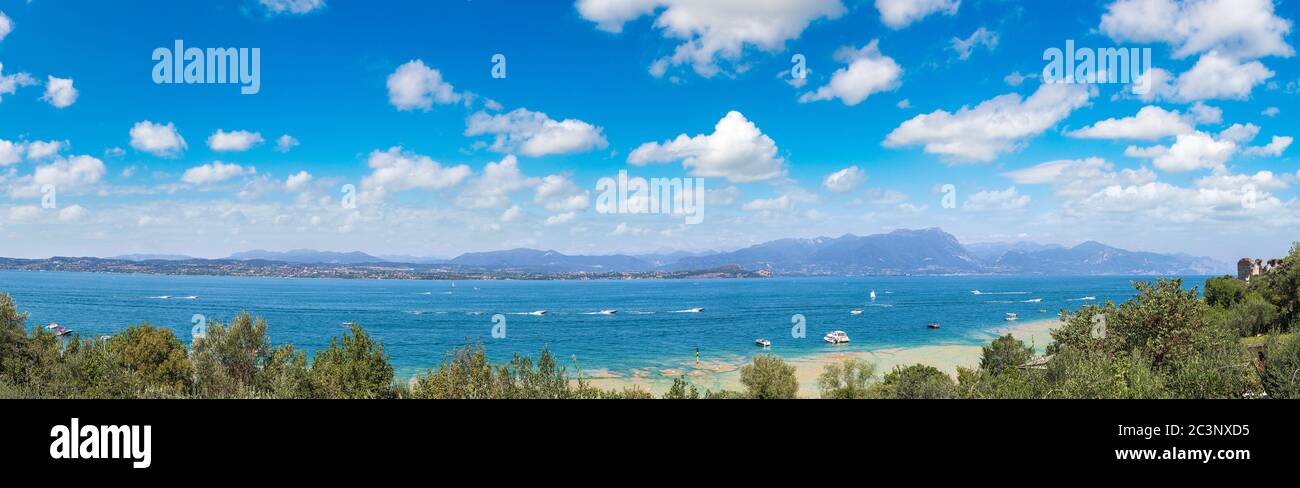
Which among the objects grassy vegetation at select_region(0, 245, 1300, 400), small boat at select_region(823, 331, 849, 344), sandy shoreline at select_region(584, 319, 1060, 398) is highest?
grassy vegetation at select_region(0, 245, 1300, 400)

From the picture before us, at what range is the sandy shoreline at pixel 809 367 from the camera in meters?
62.1

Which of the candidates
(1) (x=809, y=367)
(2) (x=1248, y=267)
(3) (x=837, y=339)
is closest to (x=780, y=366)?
(1) (x=809, y=367)

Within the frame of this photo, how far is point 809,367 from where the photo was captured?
235ft

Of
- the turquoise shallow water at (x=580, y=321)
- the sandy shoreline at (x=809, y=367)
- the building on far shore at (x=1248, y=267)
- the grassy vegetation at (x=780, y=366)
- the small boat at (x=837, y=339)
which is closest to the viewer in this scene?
the grassy vegetation at (x=780, y=366)

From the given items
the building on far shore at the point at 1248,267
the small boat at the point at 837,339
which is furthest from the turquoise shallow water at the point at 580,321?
the building on far shore at the point at 1248,267

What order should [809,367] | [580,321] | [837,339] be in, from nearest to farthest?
[809,367]
[837,339]
[580,321]

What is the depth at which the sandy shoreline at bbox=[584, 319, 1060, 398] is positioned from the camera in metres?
62.1

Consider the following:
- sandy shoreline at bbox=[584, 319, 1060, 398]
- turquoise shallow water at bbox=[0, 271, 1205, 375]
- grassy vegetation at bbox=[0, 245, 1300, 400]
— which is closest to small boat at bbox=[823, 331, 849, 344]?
turquoise shallow water at bbox=[0, 271, 1205, 375]

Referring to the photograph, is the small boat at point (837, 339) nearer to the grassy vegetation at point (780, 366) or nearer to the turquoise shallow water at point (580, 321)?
the turquoise shallow water at point (580, 321)

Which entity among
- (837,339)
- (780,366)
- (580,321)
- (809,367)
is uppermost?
(780,366)

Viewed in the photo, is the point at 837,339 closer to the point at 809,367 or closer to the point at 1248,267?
the point at 809,367

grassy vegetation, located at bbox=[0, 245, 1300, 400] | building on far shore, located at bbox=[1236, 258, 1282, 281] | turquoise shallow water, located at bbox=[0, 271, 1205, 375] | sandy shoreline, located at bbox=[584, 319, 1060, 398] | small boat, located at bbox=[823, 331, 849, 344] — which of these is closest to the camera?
grassy vegetation, located at bbox=[0, 245, 1300, 400]

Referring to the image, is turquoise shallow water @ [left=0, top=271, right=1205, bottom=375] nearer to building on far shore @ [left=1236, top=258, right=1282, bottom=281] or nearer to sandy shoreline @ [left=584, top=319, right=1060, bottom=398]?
sandy shoreline @ [left=584, top=319, right=1060, bottom=398]

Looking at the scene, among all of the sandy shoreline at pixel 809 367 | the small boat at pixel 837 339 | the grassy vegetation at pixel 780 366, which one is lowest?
the sandy shoreline at pixel 809 367
